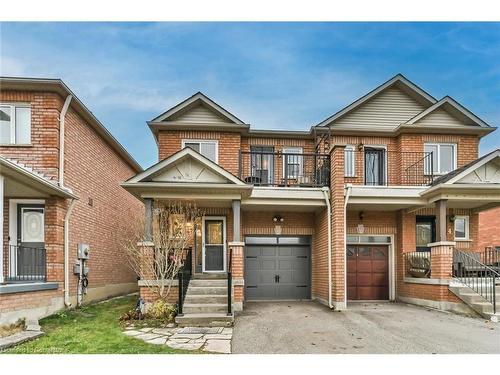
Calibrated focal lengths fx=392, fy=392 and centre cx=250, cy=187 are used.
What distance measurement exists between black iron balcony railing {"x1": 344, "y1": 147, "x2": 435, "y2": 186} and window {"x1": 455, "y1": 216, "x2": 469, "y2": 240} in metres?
1.82

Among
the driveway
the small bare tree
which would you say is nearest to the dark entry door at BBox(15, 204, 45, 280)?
the small bare tree

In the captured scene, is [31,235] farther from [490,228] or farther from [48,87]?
[490,228]

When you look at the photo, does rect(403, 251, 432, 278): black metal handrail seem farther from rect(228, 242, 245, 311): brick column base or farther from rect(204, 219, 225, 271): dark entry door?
rect(204, 219, 225, 271): dark entry door

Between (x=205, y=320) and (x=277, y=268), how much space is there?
16.9 ft

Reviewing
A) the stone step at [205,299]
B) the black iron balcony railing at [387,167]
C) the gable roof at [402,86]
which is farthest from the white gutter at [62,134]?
the gable roof at [402,86]

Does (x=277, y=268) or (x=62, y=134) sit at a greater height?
(x=62, y=134)

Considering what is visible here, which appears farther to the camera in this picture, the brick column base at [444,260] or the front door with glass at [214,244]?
the front door with glass at [214,244]

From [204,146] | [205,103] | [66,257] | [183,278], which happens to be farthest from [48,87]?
[183,278]

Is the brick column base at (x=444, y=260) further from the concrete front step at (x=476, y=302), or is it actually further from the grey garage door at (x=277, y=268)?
the grey garage door at (x=277, y=268)

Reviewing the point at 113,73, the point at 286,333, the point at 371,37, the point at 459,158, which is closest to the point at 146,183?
the point at 113,73

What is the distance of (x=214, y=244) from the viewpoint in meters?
13.1

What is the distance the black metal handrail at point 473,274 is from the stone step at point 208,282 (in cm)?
666

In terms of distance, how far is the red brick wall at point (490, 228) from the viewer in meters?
17.2

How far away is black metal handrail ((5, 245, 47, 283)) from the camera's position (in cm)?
999
